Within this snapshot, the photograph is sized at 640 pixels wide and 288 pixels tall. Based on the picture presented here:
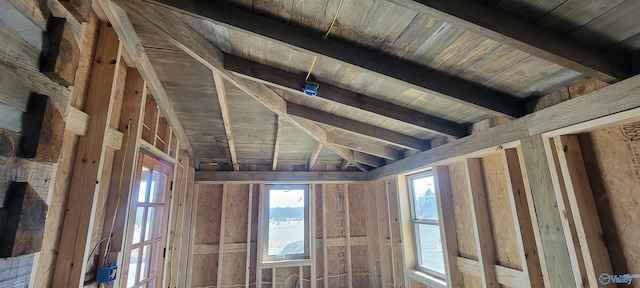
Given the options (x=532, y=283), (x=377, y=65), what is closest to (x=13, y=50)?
(x=377, y=65)

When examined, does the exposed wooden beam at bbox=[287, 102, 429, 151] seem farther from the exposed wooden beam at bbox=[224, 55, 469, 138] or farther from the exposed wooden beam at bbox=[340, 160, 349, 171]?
the exposed wooden beam at bbox=[340, 160, 349, 171]

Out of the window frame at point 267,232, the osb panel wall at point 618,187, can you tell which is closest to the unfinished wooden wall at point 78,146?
the window frame at point 267,232

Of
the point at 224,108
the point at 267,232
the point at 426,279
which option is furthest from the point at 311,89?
the point at 267,232

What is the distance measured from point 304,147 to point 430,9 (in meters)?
3.36

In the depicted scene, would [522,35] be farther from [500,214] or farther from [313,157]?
[313,157]

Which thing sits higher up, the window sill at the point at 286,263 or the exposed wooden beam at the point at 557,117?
the exposed wooden beam at the point at 557,117

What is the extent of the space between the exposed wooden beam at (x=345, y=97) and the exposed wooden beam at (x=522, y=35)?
1.16 metres

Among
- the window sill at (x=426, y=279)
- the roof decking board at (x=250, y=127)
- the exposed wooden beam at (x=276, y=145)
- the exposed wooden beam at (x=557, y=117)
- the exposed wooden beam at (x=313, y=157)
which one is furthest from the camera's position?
the exposed wooden beam at (x=313, y=157)

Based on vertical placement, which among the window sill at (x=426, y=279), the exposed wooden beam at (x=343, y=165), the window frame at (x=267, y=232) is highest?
the exposed wooden beam at (x=343, y=165)

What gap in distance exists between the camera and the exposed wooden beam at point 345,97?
2195mm

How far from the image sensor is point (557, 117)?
1837 millimetres

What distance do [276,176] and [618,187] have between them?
3998 millimetres

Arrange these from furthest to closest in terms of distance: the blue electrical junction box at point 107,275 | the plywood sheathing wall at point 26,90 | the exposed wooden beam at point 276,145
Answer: the exposed wooden beam at point 276,145 < the blue electrical junction box at point 107,275 < the plywood sheathing wall at point 26,90

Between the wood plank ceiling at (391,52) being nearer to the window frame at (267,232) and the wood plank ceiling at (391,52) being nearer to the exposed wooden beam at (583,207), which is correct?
the exposed wooden beam at (583,207)
